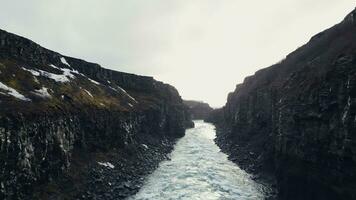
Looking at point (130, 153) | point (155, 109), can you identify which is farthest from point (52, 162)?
point (155, 109)

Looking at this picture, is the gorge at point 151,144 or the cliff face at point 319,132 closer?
the cliff face at point 319,132

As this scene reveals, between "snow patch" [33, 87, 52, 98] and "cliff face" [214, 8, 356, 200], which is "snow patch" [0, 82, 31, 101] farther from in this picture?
"cliff face" [214, 8, 356, 200]

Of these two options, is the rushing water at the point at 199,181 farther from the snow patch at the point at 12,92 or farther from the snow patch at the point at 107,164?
the snow patch at the point at 12,92

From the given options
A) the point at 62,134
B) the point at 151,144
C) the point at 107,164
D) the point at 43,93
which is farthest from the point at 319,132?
the point at 151,144

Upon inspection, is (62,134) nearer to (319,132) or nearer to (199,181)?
(199,181)

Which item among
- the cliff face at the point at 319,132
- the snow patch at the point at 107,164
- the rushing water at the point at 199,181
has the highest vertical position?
the cliff face at the point at 319,132

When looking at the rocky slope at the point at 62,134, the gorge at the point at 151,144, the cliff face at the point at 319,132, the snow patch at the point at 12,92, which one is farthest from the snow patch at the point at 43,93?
the cliff face at the point at 319,132

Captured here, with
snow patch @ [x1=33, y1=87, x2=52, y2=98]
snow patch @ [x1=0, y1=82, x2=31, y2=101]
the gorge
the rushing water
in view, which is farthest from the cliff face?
snow patch @ [x1=0, y1=82, x2=31, y2=101]
